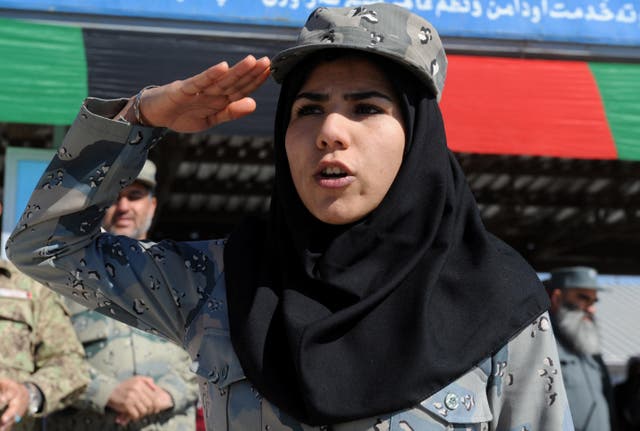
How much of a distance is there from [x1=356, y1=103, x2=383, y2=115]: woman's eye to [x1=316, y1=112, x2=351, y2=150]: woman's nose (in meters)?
0.05

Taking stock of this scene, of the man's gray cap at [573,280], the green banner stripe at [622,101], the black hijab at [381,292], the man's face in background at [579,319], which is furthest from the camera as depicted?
the man's gray cap at [573,280]

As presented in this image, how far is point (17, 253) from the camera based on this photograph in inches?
69.7

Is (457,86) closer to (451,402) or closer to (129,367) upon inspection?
(129,367)

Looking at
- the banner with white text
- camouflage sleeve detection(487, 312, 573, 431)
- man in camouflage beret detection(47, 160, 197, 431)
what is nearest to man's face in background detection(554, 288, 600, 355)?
the banner with white text

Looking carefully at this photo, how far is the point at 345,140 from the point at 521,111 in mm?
4204

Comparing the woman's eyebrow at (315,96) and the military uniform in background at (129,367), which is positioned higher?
the woman's eyebrow at (315,96)

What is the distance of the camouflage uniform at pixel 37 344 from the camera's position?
3588mm

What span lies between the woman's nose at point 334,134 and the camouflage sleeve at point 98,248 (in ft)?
1.03

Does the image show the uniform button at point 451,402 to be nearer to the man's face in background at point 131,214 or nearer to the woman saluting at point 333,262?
the woman saluting at point 333,262

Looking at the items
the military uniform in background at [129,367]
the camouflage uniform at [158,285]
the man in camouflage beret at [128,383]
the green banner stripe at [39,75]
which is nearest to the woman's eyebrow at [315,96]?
the camouflage uniform at [158,285]

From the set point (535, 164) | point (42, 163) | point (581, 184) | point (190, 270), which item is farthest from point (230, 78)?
point (581, 184)

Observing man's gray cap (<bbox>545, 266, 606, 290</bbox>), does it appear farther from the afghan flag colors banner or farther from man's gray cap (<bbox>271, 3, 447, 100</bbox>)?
man's gray cap (<bbox>271, 3, 447, 100</bbox>)

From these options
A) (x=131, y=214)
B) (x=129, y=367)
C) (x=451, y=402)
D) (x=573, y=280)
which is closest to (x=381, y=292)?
(x=451, y=402)

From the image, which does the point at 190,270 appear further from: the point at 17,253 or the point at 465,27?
the point at 465,27
